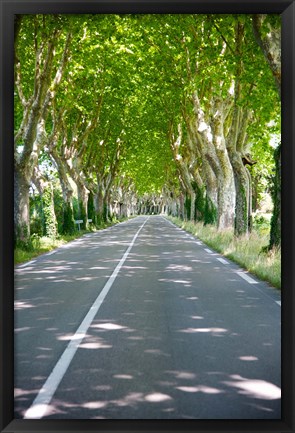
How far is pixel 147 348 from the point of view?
5.92 meters

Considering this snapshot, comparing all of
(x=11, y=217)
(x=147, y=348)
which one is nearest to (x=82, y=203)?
(x=147, y=348)

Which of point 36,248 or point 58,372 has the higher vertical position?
point 36,248

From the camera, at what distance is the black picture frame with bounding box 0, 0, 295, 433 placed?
342 centimetres

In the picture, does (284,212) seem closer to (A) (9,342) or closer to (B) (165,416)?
(B) (165,416)

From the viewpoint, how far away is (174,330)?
677 cm

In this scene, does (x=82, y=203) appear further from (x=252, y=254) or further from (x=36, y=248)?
(x=252, y=254)

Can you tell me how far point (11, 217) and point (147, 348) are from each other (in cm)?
294

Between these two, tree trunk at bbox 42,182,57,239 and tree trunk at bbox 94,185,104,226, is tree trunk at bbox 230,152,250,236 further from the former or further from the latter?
tree trunk at bbox 94,185,104,226

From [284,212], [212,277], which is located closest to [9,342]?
[284,212]

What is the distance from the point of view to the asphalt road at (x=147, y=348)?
4.20m

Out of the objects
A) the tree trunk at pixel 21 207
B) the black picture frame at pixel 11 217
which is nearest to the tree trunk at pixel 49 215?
the tree trunk at pixel 21 207

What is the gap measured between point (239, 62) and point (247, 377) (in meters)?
12.8

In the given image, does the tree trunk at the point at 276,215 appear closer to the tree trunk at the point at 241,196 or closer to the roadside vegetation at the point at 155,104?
the roadside vegetation at the point at 155,104

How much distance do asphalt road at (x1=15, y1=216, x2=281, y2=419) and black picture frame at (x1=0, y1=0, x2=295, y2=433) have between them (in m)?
0.57
